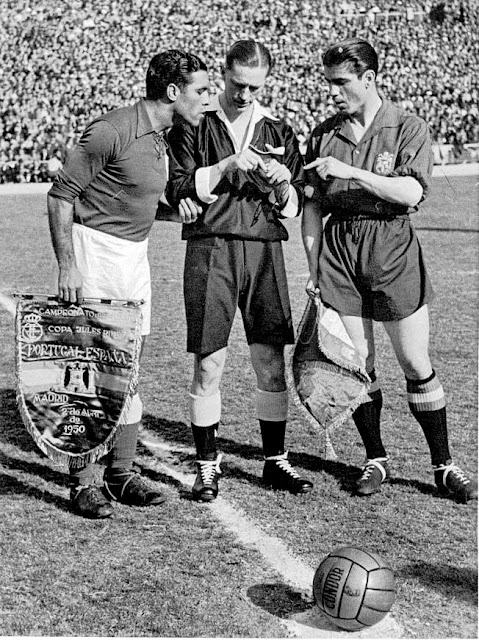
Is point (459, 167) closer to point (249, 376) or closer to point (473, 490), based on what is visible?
point (249, 376)

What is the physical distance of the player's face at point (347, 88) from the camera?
11.5ft

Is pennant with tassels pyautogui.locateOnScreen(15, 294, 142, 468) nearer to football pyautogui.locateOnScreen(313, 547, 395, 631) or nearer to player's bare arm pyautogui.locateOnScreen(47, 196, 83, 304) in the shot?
player's bare arm pyautogui.locateOnScreen(47, 196, 83, 304)

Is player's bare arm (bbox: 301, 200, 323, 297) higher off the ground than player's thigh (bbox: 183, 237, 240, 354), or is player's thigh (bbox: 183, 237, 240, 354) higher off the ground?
player's bare arm (bbox: 301, 200, 323, 297)

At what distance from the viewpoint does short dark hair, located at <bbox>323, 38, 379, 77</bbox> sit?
3.49 meters

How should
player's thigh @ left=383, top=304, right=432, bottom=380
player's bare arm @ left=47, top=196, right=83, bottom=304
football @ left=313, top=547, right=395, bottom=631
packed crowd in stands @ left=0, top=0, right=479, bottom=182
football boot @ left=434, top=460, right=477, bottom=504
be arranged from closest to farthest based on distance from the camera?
football @ left=313, top=547, right=395, bottom=631, player's bare arm @ left=47, top=196, right=83, bottom=304, player's thigh @ left=383, top=304, right=432, bottom=380, football boot @ left=434, top=460, right=477, bottom=504, packed crowd in stands @ left=0, top=0, right=479, bottom=182

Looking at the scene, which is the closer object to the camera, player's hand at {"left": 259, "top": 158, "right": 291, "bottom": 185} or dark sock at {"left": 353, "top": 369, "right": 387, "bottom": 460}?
player's hand at {"left": 259, "top": 158, "right": 291, "bottom": 185}

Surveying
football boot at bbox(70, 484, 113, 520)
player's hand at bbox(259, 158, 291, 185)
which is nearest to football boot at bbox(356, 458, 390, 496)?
football boot at bbox(70, 484, 113, 520)

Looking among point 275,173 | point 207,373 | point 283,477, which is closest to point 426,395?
point 283,477

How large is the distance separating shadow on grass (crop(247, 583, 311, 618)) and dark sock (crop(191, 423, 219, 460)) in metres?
0.89

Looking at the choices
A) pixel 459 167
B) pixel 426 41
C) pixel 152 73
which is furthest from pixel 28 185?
pixel 152 73

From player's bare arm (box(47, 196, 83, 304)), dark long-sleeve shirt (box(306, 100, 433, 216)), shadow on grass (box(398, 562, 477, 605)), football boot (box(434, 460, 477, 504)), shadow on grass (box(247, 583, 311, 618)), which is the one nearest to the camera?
shadow on grass (box(247, 583, 311, 618))

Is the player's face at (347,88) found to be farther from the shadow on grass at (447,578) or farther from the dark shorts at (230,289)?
the shadow on grass at (447,578)

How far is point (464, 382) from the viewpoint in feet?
18.6

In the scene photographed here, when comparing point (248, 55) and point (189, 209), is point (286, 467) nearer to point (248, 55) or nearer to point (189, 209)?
point (189, 209)
